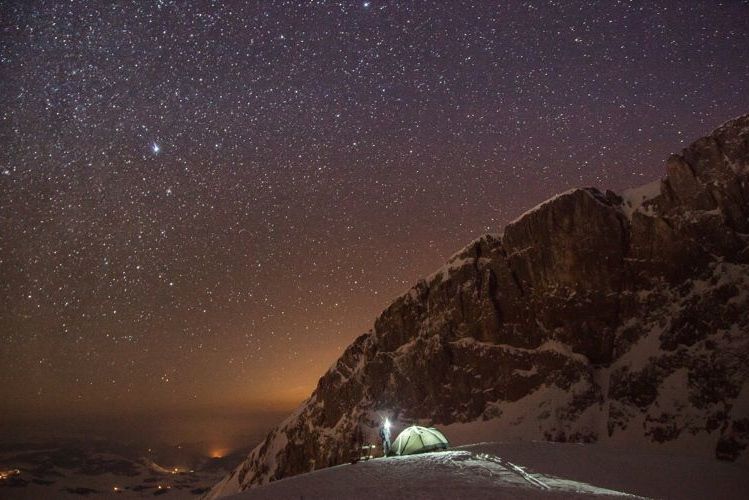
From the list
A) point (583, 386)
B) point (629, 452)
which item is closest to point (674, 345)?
point (583, 386)

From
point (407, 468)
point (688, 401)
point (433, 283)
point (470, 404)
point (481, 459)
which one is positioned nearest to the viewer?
point (407, 468)

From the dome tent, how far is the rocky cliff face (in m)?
31.9

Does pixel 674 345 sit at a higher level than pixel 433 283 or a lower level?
lower

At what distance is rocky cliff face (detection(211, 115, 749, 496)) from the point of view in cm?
5894

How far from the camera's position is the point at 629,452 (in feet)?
126

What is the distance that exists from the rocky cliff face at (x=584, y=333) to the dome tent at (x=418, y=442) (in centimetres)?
3187

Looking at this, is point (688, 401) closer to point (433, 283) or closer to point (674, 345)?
point (674, 345)

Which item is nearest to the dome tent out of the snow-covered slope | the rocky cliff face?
the snow-covered slope

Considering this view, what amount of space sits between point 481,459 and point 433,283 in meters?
66.9

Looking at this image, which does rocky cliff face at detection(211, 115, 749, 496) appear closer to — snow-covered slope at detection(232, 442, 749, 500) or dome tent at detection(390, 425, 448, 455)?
snow-covered slope at detection(232, 442, 749, 500)

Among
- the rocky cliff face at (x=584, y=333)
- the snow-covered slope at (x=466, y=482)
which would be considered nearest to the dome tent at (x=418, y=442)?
the snow-covered slope at (x=466, y=482)

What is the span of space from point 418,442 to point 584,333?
146 ft

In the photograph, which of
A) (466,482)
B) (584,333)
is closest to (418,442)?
(466,482)

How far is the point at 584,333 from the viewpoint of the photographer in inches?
2820
